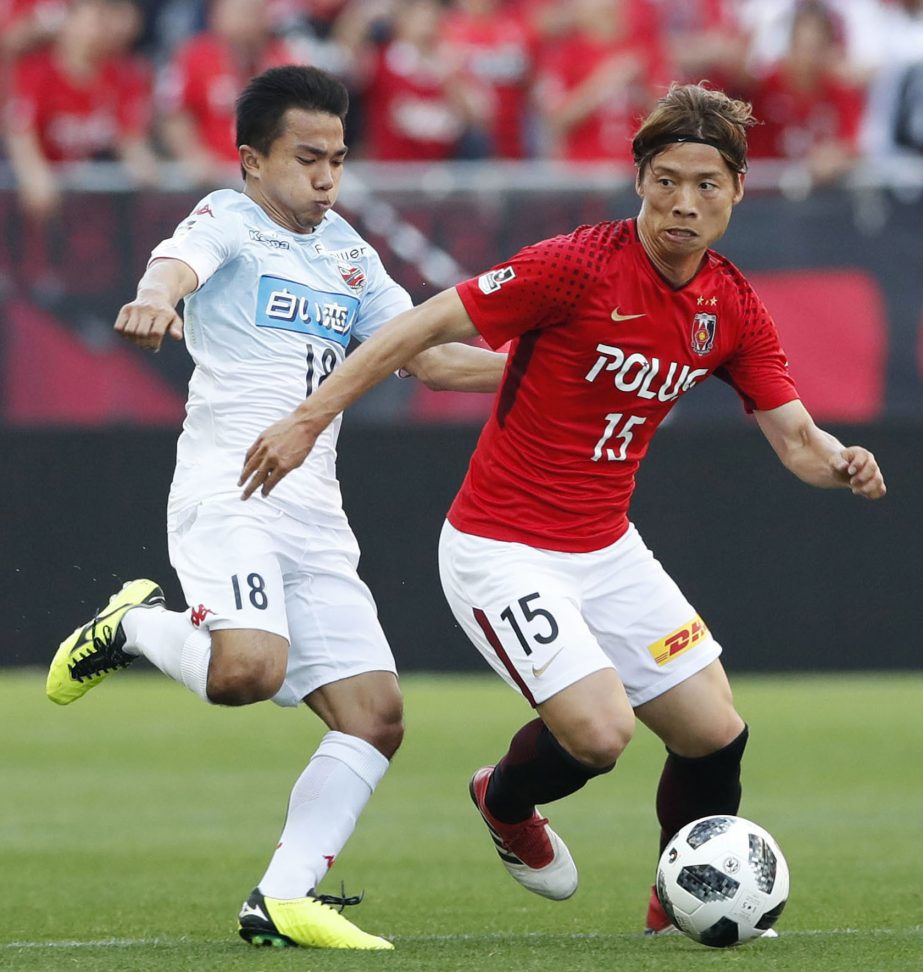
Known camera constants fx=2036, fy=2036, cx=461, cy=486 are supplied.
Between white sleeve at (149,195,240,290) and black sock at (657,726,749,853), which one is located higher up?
white sleeve at (149,195,240,290)

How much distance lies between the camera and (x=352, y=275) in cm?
655

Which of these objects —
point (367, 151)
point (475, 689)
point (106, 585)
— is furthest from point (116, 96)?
point (475, 689)

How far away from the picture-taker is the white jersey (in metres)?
6.30

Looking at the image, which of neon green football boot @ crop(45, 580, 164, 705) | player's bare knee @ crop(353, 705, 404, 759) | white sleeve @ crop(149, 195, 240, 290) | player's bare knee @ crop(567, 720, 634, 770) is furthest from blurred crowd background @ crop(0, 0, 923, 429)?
player's bare knee @ crop(567, 720, 634, 770)

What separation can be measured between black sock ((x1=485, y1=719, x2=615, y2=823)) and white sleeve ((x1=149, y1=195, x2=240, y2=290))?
1.72 m

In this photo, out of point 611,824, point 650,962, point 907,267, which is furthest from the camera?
point 907,267

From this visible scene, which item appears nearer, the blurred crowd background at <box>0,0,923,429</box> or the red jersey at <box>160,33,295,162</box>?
the blurred crowd background at <box>0,0,923,429</box>

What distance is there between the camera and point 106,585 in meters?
13.1

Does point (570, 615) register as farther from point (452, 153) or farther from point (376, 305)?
point (452, 153)

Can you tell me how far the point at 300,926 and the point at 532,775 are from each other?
2.88ft

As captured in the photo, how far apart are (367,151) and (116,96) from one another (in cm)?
175

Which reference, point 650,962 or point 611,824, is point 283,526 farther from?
point 611,824

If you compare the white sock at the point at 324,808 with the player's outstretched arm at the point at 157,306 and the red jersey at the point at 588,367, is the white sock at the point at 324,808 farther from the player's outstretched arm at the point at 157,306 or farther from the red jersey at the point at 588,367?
the player's outstretched arm at the point at 157,306

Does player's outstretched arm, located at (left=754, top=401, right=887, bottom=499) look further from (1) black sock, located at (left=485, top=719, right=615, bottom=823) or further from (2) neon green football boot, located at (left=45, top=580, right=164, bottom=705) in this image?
(2) neon green football boot, located at (left=45, top=580, right=164, bottom=705)
